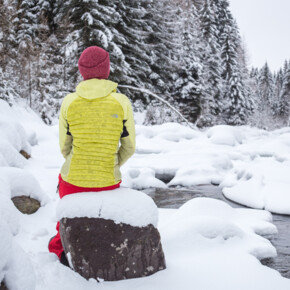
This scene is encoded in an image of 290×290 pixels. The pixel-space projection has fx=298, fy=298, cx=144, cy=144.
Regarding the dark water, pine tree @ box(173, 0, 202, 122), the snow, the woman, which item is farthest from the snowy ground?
pine tree @ box(173, 0, 202, 122)

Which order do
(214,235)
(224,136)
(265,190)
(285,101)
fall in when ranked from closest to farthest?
(214,235)
(265,190)
(224,136)
(285,101)

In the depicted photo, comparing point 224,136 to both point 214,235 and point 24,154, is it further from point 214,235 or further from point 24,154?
point 214,235

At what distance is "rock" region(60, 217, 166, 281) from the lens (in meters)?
2.08

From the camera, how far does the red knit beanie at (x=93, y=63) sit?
2174 mm

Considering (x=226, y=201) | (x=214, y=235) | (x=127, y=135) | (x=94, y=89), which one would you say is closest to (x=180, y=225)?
(x=214, y=235)

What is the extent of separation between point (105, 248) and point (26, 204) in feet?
5.05

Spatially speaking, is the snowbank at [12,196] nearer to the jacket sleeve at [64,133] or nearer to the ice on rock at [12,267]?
the ice on rock at [12,267]

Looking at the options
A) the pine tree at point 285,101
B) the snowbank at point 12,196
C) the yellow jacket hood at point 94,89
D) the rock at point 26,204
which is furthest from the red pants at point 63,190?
the pine tree at point 285,101

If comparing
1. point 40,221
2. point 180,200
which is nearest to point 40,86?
point 180,200

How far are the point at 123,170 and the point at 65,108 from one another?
4.42 metres

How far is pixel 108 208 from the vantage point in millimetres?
2102

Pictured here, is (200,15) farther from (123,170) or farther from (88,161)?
(88,161)

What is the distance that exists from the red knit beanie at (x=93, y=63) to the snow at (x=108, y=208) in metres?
0.88

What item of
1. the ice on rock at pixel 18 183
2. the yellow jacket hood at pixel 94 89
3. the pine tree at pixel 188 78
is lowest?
the ice on rock at pixel 18 183
